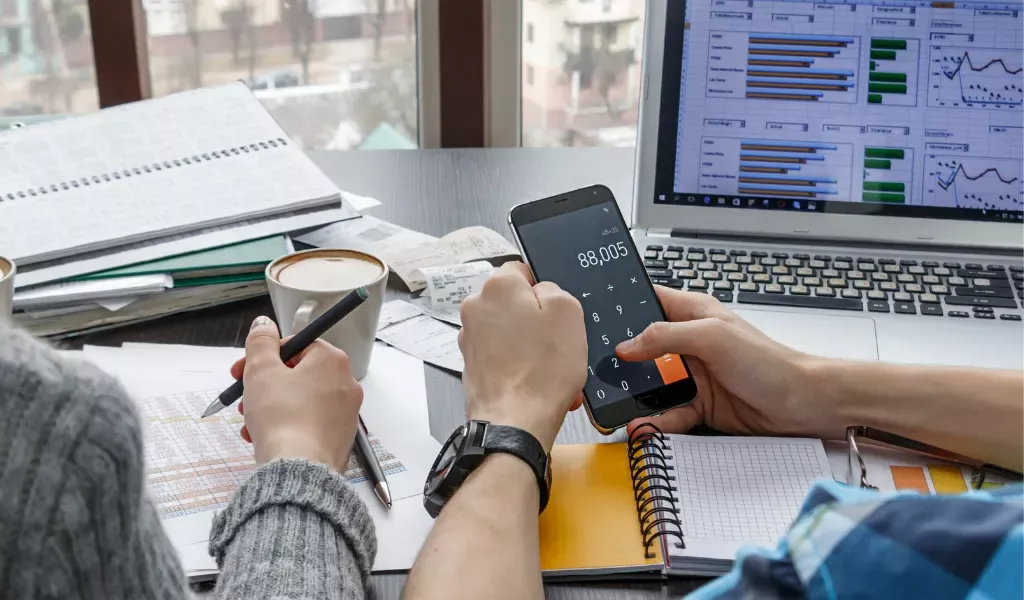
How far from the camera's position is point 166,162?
108cm

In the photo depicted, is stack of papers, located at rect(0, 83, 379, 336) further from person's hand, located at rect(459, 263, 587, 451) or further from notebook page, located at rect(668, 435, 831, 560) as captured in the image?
notebook page, located at rect(668, 435, 831, 560)

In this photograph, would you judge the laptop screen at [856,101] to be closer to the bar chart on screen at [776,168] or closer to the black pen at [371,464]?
the bar chart on screen at [776,168]

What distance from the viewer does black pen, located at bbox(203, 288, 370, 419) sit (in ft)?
2.38

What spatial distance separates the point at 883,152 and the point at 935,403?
393mm

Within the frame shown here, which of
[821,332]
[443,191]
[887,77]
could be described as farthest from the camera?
[443,191]

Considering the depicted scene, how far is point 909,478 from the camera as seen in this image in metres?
0.70

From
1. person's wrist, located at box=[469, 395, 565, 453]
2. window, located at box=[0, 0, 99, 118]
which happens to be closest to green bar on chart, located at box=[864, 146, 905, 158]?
person's wrist, located at box=[469, 395, 565, 453]

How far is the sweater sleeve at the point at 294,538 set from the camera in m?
0.53

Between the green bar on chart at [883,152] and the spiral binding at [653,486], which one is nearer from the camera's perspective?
the spiral binding at [653,486]

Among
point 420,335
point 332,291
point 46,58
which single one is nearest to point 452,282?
point 420,335

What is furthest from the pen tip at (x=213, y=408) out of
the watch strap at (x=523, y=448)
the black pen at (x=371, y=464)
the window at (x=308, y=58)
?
the window at (x=308, y=58)

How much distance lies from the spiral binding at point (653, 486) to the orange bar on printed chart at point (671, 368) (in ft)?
0.16

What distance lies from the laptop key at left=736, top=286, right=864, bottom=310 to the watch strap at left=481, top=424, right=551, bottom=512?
1.29 ft

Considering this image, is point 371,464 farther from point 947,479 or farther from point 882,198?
point 882,198
